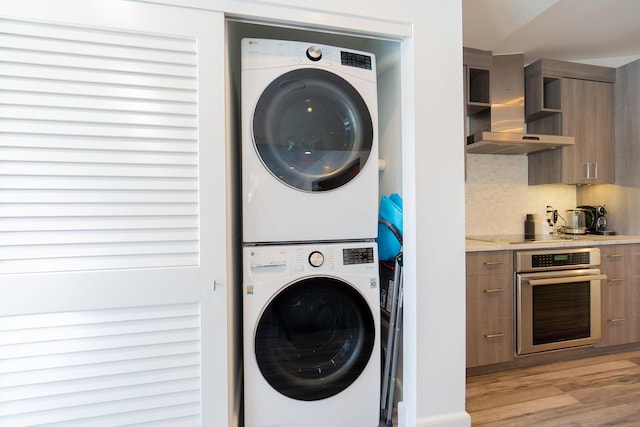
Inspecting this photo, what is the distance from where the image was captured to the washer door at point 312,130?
1.35 m

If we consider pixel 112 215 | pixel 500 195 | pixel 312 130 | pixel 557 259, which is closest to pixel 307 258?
pixel 312 130

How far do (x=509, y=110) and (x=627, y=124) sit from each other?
3.80 feet

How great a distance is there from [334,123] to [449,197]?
65 cm

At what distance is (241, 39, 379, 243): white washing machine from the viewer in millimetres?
1343

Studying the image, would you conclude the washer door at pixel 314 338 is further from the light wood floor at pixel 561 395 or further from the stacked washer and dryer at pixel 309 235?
the light wood floor at pixel 561 395

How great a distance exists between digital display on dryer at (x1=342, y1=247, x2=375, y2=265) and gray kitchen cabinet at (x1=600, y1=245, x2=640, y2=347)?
7.02ft

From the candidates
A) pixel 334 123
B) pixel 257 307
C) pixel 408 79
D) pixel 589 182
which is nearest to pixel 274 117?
pixel 334 123

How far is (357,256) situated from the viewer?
145 centimetres

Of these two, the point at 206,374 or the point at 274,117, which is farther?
the point at 274,117

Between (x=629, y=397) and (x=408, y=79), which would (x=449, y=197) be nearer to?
(x=408, y=79)

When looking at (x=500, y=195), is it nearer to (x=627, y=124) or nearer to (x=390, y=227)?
(x=627, y=124)

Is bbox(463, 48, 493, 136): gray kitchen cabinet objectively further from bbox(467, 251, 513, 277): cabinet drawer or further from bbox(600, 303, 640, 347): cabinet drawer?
bbox(600, 303, 640, 347): cabinet drawer

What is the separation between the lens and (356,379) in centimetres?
145

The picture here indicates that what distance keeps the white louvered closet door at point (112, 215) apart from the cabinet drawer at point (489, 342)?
5.43ft
